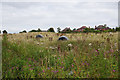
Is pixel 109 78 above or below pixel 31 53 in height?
below

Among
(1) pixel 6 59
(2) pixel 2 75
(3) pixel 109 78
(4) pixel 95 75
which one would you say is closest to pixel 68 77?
(4) pixel 95 75

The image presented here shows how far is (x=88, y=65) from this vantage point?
4.00 meters

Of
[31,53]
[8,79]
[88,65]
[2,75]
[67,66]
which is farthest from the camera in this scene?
[31,53]

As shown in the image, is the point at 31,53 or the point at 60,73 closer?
the point at 60,73

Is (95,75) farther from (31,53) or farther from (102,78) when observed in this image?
(31,53)

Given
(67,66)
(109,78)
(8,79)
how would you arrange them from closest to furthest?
(109,78), (8,79), (67,66)

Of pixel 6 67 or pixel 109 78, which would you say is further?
pixel 6 67

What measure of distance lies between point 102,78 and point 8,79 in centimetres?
227

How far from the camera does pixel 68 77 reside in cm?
354

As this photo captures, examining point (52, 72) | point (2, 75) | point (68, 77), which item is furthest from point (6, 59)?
point (68, 77)

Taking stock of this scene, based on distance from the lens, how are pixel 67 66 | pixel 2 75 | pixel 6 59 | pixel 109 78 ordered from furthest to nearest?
pixel 6 59 → pixel 67 66 → pixel 2 75 → pixel 109 78

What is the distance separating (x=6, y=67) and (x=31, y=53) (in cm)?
148

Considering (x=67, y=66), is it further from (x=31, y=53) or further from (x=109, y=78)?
(x=31, y=53)

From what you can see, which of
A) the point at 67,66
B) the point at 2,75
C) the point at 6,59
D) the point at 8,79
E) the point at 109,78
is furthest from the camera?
the point at 6,59
